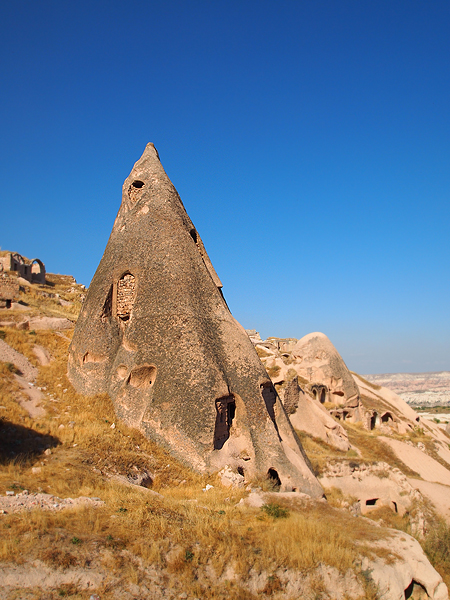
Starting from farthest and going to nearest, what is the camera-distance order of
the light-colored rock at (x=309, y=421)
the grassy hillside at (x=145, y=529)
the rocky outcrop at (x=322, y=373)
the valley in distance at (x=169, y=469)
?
the rocky outcrop at (x=322, y=373) → the light-colored rock at (x=309, y=421) → the valley in distance at (x=169, y=469) → the grassy hillside at (x=145, y=529)

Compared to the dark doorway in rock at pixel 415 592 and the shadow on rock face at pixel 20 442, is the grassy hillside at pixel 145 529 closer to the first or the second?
the shadow on rock face at pixel 20 442

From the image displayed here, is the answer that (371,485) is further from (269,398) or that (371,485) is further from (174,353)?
(174,353)

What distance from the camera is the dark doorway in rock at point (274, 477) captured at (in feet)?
29.5

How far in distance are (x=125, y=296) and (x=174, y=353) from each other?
267 cm

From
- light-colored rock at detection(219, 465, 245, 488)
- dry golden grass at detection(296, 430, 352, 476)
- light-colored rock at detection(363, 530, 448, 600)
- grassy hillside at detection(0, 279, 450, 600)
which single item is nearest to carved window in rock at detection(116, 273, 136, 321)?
grassy hillside at detection(0, 279, 450, 600)

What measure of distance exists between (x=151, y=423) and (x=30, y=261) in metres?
26.8

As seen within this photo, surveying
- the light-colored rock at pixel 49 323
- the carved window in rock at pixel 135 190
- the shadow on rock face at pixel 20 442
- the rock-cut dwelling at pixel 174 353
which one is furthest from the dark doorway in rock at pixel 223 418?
the light-colored rock at pixel 49 323

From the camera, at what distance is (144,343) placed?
1038 cm

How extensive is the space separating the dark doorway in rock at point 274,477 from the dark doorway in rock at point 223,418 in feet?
3.95

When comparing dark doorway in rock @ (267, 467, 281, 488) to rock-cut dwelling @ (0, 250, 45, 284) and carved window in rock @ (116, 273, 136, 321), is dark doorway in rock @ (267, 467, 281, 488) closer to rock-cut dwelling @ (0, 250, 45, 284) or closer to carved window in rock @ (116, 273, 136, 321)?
carved window in rock @ (116, 273, 136, 321)

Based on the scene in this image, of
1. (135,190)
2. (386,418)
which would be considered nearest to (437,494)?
(135,190)

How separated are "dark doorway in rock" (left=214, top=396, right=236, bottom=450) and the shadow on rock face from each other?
335cm

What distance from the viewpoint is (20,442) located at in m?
8.53

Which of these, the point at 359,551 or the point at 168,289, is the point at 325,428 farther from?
the point at 359,551
